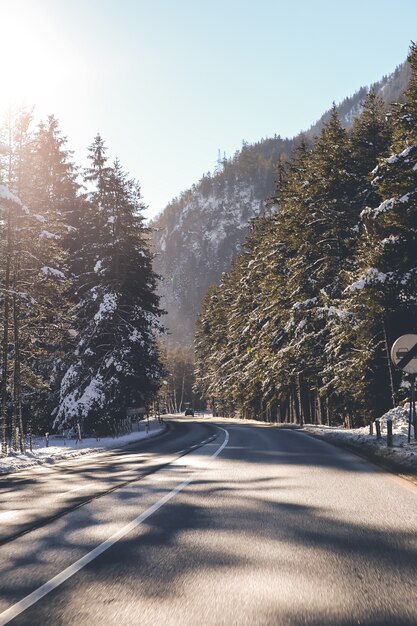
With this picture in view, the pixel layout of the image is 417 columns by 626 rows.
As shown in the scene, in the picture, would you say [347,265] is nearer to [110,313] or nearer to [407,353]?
[110,313]

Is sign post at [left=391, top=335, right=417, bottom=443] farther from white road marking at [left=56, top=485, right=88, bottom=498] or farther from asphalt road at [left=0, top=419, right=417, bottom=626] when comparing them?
white road marking at [left=56, top=485, right=88, bottom=498]

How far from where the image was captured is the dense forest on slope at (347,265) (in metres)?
20.5

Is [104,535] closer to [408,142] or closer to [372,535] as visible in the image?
[372,535]

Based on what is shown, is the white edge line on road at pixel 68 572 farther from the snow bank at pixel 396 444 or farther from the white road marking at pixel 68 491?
the snow bank at pixel 396 444

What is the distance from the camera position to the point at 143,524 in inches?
232

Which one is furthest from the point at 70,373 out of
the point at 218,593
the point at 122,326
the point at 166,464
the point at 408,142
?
the point at 218,593

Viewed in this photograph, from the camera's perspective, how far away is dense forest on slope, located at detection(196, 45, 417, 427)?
2053cm

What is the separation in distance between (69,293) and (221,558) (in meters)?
31.3

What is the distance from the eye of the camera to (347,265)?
29156mm

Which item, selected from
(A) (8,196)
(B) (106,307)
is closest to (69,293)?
(B) (106,307)

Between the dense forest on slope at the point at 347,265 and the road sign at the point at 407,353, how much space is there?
697 centimetres

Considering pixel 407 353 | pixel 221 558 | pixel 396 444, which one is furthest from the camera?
pixel 396 444

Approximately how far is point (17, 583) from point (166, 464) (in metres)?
9.07

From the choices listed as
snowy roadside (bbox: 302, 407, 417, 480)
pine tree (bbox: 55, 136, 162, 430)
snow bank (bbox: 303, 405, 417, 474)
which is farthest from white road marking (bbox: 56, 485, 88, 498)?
pine tree (bbox: 55, 136, 162, 430)
